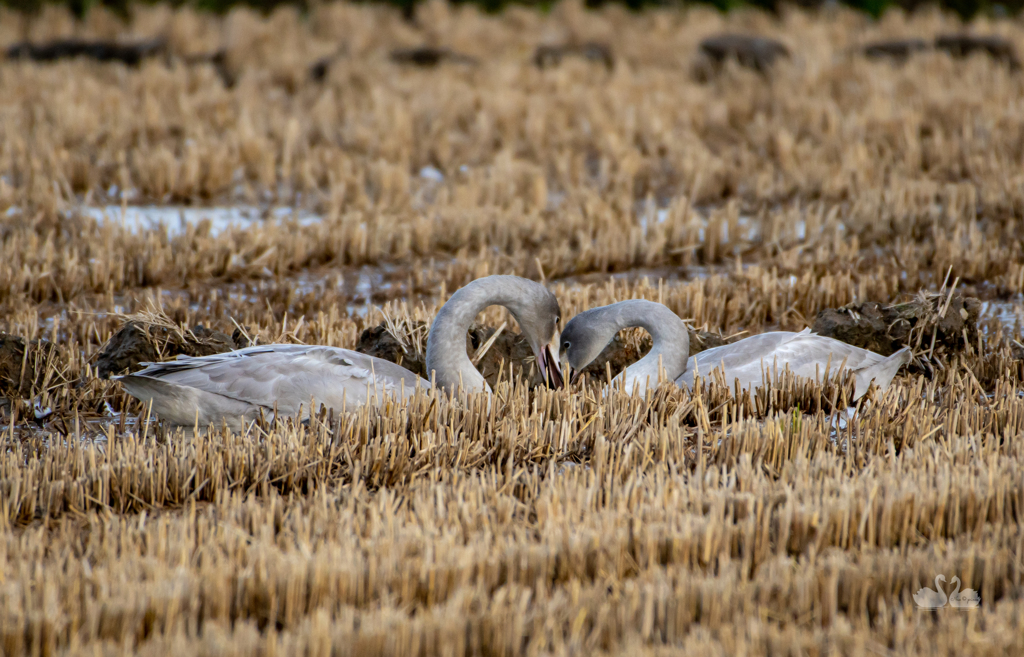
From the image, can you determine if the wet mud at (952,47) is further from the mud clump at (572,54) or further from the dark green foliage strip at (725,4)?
the dark green foliage strip at (725,4)

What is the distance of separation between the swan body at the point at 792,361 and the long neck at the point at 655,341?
0.10 metres

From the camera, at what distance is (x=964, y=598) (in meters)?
2.91

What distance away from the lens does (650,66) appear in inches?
600

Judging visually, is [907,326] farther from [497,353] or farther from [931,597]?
[931,597]

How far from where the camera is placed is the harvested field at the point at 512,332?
2877 mm

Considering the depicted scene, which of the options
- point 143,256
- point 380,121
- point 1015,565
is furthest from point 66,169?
point 1015,565

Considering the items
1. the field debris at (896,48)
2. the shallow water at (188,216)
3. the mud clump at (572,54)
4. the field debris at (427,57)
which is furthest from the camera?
the field debris at (896,48)

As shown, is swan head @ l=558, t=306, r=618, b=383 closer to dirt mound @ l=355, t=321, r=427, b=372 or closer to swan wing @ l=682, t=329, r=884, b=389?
swan wing @ l=682, t=329, r=884, b=389

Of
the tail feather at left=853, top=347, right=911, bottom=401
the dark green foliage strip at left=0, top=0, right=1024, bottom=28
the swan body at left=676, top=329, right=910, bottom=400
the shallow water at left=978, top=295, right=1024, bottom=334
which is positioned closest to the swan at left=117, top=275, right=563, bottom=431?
the swan body at left=676, top=329, right=910, bottom=400

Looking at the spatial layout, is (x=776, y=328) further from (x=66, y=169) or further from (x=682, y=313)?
(x=66, y=169)

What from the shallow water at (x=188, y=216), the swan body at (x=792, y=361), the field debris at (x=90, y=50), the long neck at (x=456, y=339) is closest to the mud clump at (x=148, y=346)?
the long neck at (x=456, y=339)

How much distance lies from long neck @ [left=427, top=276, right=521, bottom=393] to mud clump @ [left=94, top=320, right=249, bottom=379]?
123cm

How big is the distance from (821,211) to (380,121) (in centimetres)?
514

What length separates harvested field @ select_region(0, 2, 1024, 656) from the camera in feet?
9.44
